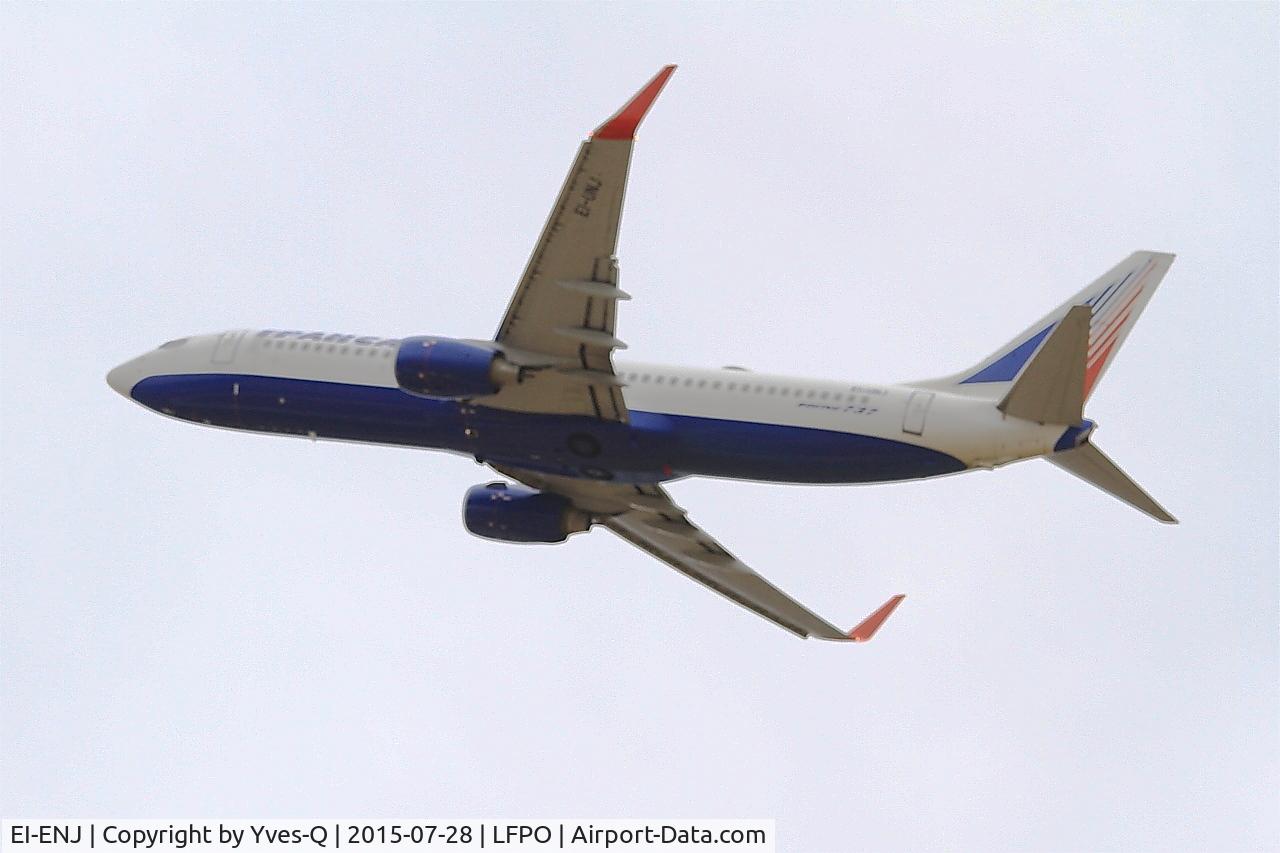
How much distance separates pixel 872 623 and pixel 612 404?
1200 centimetres

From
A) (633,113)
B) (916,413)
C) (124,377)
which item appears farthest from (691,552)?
(633,113)

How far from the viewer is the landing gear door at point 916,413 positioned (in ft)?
169

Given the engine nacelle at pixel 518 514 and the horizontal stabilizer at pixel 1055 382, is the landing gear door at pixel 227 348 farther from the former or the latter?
the horizontal stabilizer at pixel 1055 382

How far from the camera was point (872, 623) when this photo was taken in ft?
197

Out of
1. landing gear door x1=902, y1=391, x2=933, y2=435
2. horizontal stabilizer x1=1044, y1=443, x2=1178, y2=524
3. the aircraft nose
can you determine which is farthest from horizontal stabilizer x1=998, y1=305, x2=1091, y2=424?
the aircraft nose

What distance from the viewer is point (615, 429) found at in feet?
176

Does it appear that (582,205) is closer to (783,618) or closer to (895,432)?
(895,432)

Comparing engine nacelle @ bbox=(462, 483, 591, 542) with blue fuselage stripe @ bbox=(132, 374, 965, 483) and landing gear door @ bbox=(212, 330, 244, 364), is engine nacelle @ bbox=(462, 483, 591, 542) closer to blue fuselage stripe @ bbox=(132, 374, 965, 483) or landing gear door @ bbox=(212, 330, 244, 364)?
blue fuselage stripe @ bbox=(132, 374, 965, 483)

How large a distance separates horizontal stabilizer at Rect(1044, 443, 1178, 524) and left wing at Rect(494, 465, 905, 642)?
11.4 metres

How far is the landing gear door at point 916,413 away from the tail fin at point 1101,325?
2.02 metres

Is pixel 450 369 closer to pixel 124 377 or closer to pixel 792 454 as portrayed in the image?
pixel 792 454

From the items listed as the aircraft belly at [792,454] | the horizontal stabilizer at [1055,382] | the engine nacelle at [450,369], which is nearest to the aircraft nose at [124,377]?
the engine nacelle at [450,369]

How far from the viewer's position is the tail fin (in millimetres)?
53062

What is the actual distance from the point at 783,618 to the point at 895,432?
10.9 meters
